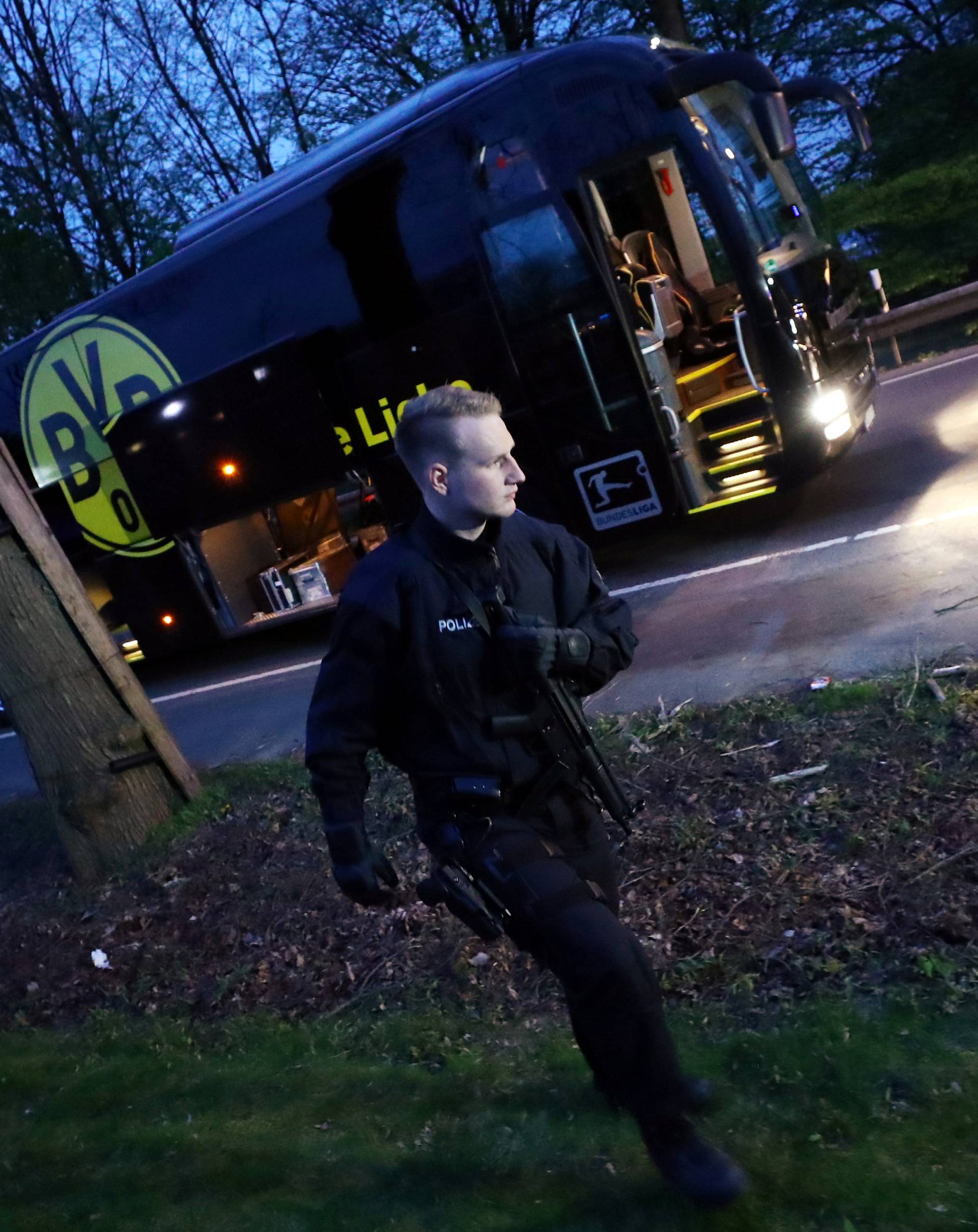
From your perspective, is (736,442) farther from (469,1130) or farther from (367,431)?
(469,1130)

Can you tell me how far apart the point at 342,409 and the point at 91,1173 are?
671cm

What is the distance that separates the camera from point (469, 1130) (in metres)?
3.36

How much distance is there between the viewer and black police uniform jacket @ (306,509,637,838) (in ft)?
9.09

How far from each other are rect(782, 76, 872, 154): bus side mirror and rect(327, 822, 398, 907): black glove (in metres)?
7.46

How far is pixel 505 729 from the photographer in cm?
279

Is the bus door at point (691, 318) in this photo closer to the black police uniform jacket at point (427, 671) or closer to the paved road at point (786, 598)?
the paved road at point (786, 598)

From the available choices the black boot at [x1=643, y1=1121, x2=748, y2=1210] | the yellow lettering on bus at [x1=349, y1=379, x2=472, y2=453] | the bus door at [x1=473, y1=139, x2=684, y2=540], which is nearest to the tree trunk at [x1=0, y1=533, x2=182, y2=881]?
the yellow lettering on bus at [x1=349, y1=379, x2=472, y2=453]

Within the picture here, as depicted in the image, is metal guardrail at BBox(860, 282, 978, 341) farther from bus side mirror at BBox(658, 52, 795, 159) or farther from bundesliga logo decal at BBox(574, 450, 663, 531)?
bus side mirror at BBox(658, 52, 795, 159)

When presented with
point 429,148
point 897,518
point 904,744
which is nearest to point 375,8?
point 429,148

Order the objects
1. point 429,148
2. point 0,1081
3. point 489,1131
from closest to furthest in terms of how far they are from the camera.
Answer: point 489,1131 < point 0,1081 < point 429,148

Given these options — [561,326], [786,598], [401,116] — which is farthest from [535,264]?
[786,598]

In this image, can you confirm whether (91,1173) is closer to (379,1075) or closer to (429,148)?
(379,1075)

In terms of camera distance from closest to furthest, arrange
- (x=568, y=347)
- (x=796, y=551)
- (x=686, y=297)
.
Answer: (x=796, y=551) < (x=568, y=347) < (x=686, y=297)

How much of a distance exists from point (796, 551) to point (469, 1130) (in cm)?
565
